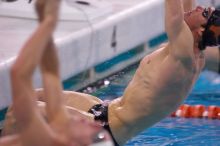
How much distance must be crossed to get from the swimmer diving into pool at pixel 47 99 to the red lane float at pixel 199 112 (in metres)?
2.35

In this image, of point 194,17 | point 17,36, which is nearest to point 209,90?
point 17,36

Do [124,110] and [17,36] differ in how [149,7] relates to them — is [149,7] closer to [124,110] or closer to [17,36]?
[17,36]

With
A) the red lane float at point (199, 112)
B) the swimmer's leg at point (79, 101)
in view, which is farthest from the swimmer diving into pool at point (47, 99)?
the red lane float at point (199, 112)

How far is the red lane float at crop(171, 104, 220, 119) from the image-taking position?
4.61 meters

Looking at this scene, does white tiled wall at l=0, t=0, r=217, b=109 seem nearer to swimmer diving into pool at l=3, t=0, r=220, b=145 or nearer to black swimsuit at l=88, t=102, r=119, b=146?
black swimsuit at l=88, t=102, r=119, b=146

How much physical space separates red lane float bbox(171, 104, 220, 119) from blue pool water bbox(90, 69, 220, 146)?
0.05 m

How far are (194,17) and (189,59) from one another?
255mm

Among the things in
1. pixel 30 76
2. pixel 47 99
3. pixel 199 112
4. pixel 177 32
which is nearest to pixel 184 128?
pixel 199 112

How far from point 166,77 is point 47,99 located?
1147 mm

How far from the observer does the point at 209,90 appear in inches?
205

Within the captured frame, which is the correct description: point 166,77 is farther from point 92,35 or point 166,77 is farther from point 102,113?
point 92,35

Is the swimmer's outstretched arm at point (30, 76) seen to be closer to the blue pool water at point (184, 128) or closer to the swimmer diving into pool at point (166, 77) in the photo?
the swimmer diving into pool at point (166, 77)

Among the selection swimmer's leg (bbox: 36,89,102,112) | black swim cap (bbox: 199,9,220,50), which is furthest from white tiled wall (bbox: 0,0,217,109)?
black swim cap (bbox: 199,9,220,50)

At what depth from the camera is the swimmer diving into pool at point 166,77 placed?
128 inches
